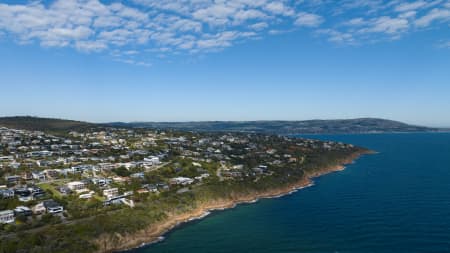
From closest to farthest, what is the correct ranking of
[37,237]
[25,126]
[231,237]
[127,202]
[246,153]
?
1. [37,237]
2. [231,237]
3. [127,202]
4. [246,153]
5. [25,126]

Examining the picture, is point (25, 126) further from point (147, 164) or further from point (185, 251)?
point (185, 251)

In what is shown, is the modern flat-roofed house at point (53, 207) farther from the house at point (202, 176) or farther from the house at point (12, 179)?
the house at point (202, 176)

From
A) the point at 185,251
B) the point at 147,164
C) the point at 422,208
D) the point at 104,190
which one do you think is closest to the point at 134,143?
the point at 147,164

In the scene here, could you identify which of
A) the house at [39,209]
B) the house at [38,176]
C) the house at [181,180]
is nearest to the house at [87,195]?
the house at [39,209]

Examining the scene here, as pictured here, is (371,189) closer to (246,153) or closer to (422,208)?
(422,208)

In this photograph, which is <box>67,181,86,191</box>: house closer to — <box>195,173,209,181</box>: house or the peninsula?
the peninsula

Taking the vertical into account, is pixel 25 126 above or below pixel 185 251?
above

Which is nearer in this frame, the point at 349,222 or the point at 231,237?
the point at 231,237

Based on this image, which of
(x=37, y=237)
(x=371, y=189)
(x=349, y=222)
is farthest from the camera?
(x=371, y=189)
